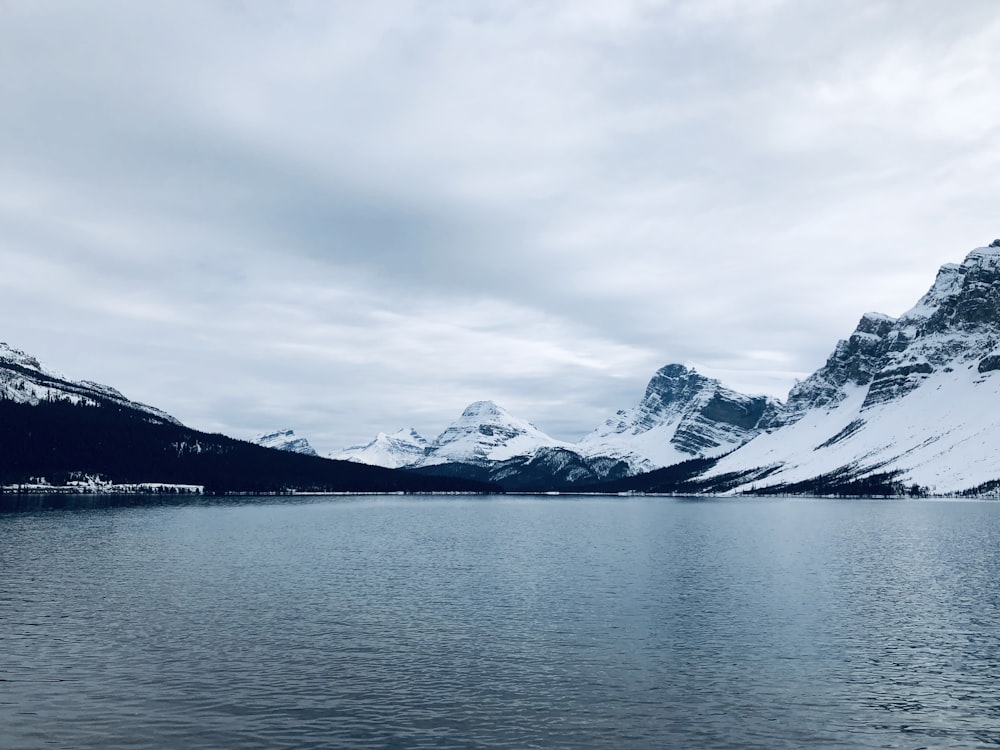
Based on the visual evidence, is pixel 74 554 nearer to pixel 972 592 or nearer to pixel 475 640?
pixel 475 640

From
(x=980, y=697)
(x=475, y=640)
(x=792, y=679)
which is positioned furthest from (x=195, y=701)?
(x=980, y=697)

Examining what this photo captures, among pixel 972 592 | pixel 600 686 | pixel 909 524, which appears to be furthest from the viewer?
pixel 909 524

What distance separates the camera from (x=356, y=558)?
11012 centimetres

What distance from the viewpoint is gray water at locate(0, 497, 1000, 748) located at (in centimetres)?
3862

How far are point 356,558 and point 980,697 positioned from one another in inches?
3208

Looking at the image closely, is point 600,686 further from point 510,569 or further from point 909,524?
point 909,524

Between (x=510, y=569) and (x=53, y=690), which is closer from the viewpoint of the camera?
(x=53, y=690)

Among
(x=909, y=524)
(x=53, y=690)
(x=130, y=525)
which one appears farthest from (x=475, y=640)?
(x=909, y=524)

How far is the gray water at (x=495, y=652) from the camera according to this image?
38.6 m

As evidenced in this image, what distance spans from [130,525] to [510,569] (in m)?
103

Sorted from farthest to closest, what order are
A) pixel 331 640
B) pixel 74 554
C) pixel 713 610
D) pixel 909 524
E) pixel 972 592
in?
pixel 909 524
pixel 74 554
pixel 972 592
pixel 713 610
pixel 331 640

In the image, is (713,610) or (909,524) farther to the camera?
(909,524)

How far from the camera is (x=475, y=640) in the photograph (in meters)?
57.4

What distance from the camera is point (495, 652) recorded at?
53812mm
